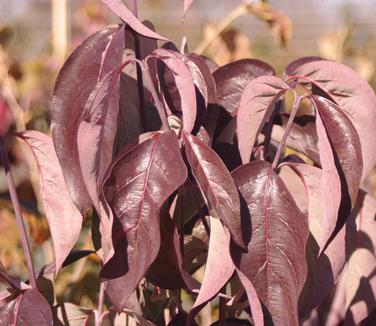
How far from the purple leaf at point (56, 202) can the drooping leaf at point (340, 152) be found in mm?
270

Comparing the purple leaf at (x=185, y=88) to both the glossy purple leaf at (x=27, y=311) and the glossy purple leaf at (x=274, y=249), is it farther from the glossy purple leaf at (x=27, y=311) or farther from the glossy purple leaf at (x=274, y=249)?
the glossy purple leaf at (x=27, y=311)

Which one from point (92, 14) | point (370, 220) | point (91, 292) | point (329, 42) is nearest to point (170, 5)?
point (92, 14)

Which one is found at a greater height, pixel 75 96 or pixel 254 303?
pixel 75 96

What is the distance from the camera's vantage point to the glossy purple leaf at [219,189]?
0.70m

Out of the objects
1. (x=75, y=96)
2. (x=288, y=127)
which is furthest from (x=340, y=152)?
(x=75, y=96)

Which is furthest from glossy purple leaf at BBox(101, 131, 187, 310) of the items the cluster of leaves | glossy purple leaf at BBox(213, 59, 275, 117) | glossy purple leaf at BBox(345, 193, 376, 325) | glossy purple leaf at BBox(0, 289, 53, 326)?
glossy purple leaf at BBox(345, 193, 376, 325)

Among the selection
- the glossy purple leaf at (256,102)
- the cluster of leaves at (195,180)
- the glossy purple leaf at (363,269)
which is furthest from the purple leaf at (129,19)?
the glossy purple leaf at (363,269)

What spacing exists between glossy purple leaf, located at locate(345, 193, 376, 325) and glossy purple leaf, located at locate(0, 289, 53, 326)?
1.25 ft

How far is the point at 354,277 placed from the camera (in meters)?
0.96

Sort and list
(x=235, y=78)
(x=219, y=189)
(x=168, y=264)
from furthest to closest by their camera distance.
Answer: (x=235, y=78) < (x=168, y=264) < (x=219, y=189)

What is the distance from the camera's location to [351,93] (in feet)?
2.87

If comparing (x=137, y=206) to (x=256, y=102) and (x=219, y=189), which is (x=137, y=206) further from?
(x=256, y=102)

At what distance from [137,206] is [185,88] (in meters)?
0.13

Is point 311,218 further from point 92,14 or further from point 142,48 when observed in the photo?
point 92,14
